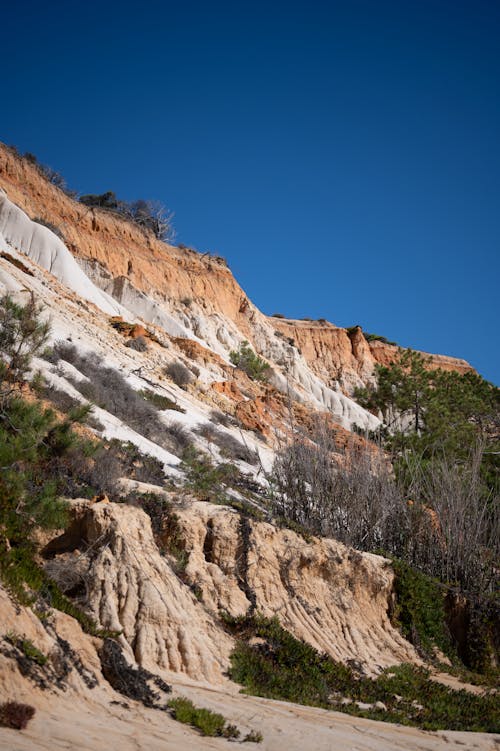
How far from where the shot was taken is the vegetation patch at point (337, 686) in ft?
28.3

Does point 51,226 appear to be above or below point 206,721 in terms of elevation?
above

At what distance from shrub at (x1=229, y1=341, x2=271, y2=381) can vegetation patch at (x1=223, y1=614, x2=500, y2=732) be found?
107 ft

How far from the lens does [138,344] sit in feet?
103

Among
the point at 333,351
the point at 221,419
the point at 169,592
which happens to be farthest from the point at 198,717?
A: the point at 333,351

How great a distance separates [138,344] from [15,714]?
89.2ft

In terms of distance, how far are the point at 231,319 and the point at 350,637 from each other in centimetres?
4472

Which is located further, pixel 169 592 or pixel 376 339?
pixel 376 339

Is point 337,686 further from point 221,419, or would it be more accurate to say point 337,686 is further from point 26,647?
point 221,419

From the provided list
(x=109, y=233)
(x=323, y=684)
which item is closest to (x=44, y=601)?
(x=323, y=684)

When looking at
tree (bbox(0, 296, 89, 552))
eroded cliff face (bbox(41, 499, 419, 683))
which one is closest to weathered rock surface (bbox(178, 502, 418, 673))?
eroded cliff face (bbox(41, 499, 419, 683))

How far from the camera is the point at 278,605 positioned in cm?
1103

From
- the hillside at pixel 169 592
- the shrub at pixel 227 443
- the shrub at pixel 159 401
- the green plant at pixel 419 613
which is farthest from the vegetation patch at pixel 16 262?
the green plant at pixel 419 613

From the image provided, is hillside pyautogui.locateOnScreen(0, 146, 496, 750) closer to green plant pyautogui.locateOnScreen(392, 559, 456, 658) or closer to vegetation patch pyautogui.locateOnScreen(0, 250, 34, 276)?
green plant pyautogui.locateOnScreen(392, 559, 456, 658)

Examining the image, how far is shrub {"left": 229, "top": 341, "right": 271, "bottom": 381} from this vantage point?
4306 cm
